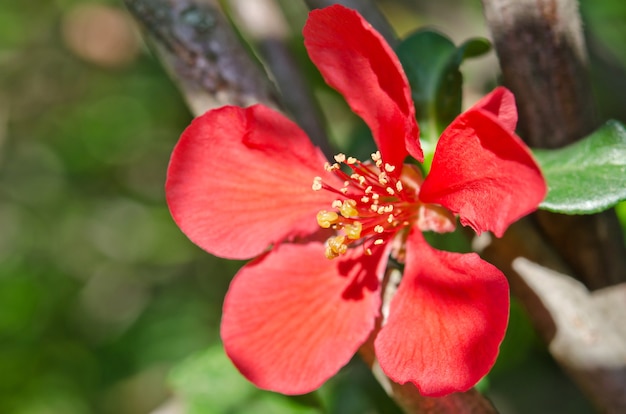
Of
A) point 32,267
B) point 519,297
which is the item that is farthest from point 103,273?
point 519,297

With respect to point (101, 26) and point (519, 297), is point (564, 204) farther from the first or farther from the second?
point (101, 26)

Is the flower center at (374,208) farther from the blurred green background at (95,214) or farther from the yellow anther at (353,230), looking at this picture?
the blurred green background at (95,214)

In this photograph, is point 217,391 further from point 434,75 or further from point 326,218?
point 434,75

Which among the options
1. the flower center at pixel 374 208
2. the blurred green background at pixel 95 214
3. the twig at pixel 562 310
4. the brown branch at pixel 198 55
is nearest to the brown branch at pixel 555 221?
the twig at pixel 562 310

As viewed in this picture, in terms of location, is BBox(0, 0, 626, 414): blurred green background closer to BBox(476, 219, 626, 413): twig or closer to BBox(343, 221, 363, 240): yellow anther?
BBox(476, 219, 626, 413): twig

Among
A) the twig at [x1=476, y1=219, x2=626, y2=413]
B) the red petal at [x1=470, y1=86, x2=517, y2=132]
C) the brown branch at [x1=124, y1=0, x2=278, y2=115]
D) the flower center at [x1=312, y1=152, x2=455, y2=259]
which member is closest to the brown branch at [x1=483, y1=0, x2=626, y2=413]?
the twig at [x1=476, y1=219, x2=626, y2=413]
